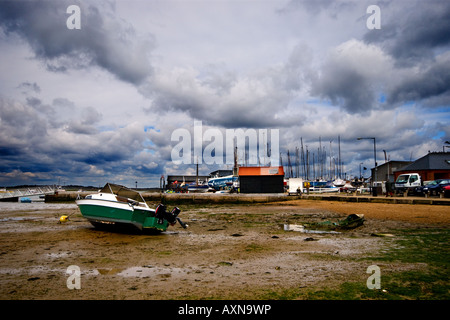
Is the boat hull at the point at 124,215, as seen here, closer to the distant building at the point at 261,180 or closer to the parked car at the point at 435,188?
the parked car at the point at 435,188

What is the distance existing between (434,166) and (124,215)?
158 feet

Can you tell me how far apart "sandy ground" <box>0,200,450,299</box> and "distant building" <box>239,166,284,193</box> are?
113ft

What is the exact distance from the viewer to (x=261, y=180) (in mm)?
49031

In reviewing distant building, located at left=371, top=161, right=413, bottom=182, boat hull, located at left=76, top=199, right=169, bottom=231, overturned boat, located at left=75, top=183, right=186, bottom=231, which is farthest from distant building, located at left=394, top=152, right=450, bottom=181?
boat hull, located at left=76, top=199, right=169, bottom=231

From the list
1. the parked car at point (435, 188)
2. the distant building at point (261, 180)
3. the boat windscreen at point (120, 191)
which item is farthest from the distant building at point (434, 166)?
the boat windscreen at point (120, 191)

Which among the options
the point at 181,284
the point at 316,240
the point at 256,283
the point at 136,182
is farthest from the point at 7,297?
the point at 136,182

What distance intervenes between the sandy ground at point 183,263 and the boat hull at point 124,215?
0.55 meters

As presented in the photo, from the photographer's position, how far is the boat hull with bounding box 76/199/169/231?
13875mm

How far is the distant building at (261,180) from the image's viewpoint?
4869cm

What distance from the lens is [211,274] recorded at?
7.12 m

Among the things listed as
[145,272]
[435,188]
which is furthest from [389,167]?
[145,272]

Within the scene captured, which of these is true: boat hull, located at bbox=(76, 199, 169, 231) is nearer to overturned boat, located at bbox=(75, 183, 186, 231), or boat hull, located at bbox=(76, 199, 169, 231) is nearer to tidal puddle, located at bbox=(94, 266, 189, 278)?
overturned boat, located at bbox=(75, 183, 186, 231)

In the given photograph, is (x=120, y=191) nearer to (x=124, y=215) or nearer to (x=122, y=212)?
(x=122, y=212)

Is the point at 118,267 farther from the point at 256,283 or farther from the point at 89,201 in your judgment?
the point at 89,201
